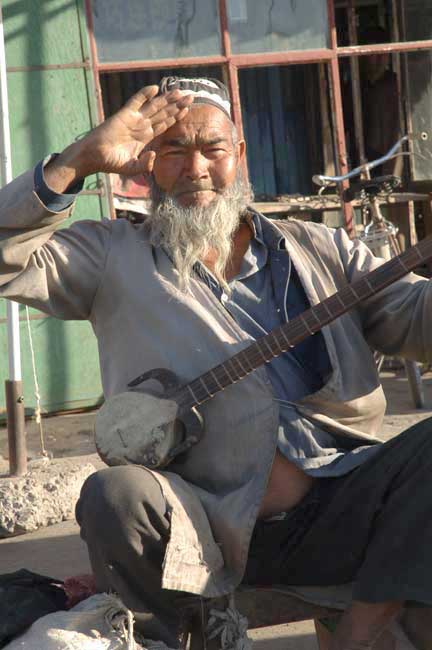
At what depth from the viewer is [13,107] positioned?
6551 mm

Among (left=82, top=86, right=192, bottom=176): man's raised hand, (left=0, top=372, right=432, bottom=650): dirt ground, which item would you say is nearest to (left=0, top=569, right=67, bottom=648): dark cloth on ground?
(left=0, top=372, right=432, bottom=650): dirt ground

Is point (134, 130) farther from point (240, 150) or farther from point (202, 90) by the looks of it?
point (240, 150)

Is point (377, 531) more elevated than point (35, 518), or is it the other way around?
point (377, 531)

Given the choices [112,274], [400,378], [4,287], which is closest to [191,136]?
[112,274]

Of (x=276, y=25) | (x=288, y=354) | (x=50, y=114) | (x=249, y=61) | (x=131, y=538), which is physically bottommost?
(x=131, y=538)

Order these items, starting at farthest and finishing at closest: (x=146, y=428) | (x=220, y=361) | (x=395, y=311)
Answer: (x=395, y=311), (x=220, y=361), (x=146, y=428)

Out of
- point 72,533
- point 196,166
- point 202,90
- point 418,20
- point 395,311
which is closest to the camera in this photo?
point 395,311

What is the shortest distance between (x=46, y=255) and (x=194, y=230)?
0.45m

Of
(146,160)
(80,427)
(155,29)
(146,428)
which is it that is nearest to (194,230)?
(146,160)

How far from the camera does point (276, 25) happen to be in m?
6.97

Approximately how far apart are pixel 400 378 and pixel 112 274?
16.1 feet

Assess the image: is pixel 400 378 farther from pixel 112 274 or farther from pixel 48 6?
pixel 112 274

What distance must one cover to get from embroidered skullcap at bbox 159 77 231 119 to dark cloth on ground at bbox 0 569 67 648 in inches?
60.4

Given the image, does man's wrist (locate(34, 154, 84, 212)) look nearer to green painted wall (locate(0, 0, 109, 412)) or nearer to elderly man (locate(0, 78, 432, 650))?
elderly man (locate(0, 78, 432, 650))
